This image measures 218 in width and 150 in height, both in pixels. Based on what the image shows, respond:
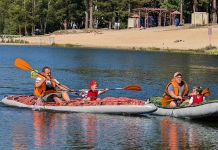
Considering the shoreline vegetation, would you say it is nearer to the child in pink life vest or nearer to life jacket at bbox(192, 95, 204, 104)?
Result: the child in pink life vest

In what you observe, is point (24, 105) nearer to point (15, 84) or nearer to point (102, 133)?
point (102, 133)

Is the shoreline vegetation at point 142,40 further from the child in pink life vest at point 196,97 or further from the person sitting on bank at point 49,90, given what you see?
the child in pink life vest at point 196,97

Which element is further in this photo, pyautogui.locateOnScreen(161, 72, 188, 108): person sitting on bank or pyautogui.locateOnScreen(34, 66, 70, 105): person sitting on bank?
pyautogui.locateOnScreen(34, 66, 70, 105): person sitting on bank

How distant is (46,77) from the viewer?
26031 mm

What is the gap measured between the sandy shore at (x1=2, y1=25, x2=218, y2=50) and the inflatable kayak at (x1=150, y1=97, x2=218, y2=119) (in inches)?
2414

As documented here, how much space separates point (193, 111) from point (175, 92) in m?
1.06

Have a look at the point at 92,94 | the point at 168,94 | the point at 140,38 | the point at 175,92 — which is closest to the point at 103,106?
the point at 92,94

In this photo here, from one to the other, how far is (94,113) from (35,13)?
91.1 metres

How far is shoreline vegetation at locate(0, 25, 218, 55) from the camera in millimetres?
86812

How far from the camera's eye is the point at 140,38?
3752 inches

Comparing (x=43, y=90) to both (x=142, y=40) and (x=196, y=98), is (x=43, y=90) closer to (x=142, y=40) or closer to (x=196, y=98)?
(x=196, y=98)

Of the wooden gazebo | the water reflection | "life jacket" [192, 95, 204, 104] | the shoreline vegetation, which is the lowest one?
the water reflection

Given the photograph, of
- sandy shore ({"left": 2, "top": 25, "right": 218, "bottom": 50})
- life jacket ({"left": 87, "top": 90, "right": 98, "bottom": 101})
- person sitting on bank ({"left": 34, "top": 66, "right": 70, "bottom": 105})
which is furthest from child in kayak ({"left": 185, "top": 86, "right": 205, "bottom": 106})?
sandy shore ({"left": 2, "top": 25, "right": 218, "bottom": 50})

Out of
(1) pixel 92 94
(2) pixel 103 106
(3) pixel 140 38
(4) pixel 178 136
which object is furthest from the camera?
(3) pixel 140 38
